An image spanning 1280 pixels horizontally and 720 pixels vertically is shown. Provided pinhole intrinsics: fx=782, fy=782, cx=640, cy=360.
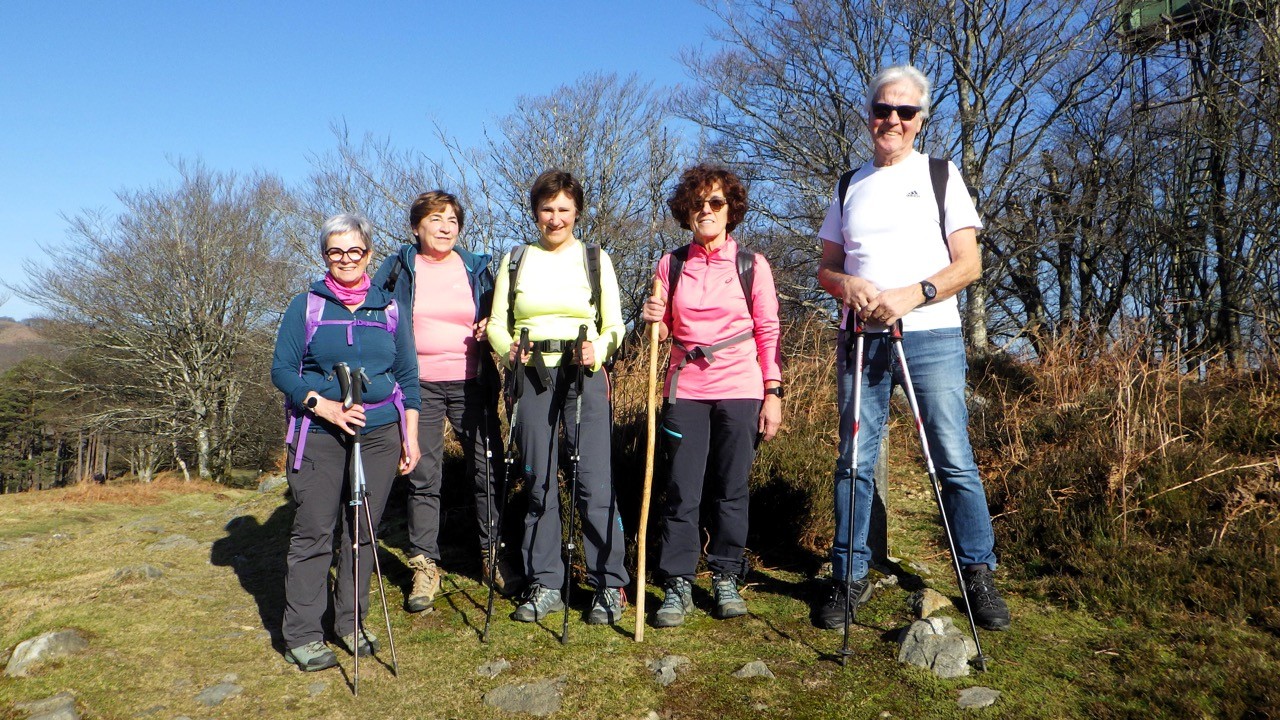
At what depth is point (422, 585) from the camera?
4055mm

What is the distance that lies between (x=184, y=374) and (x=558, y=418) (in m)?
25.4

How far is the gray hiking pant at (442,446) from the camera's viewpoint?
406 centimetres

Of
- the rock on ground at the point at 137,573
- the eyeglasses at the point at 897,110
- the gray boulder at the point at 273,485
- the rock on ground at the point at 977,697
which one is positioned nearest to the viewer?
the rock on ground at the point at 977,697

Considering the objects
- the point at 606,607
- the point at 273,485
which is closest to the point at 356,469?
the point at 606,607

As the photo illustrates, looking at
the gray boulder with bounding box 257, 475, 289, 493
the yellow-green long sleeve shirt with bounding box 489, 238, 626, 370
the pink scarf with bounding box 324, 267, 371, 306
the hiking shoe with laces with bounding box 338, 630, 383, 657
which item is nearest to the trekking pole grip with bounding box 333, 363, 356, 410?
the pink scarf with bounding box 324, 267, 371, 306

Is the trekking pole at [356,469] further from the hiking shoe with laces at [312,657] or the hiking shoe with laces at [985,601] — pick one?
the hiking shoe with laces at [985,601]

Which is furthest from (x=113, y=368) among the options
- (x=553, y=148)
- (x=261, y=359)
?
(x=553, y=148)

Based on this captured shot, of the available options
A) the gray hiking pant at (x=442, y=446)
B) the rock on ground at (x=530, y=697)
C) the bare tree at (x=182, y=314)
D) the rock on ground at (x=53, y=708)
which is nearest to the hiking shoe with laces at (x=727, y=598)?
the rock on ground at (x=530, y=697)

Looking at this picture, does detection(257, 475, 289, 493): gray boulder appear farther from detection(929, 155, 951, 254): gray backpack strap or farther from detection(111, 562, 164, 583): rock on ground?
detection(929, 155, 951, 254): gray backpack strap

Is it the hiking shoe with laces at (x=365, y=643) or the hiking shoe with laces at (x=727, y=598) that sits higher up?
the hiking shoe with laces at (x=727, y=598)

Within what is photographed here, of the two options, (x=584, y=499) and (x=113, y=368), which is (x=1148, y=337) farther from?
(x=113, y=368)

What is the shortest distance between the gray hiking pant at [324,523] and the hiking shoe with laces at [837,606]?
1968mm

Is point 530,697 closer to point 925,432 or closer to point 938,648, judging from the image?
point 938,648

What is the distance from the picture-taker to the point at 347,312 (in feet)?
11.1
